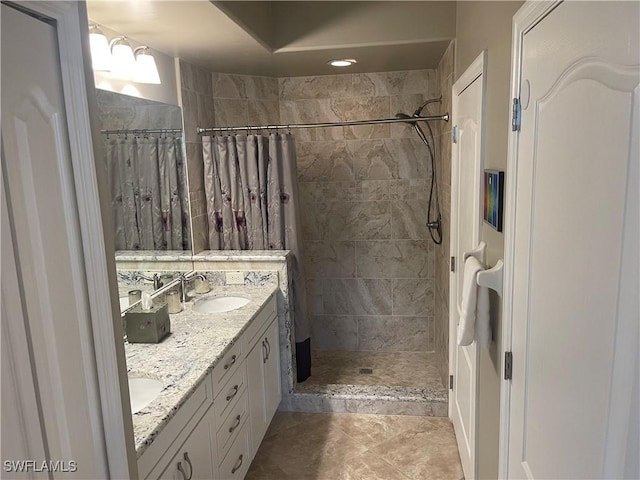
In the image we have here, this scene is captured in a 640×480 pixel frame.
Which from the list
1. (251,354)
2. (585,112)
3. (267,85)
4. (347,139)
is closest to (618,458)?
(585,112)

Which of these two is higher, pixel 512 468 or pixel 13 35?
pixel 13 35

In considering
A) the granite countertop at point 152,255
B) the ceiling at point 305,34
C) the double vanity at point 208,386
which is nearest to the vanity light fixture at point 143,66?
the ceiling at point 305,34

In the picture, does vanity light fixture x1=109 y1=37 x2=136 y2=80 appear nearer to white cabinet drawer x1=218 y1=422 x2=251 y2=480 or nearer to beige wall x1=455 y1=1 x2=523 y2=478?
beige wall x1=455 y1=1 x2=523 y2=478

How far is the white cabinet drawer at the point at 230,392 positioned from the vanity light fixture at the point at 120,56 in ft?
5.03

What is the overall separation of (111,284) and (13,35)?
51 centimetres

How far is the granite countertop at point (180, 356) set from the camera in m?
1.48

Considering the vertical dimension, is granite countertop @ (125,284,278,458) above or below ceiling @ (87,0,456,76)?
below

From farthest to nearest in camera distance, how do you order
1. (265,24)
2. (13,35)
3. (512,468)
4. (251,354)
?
(265,24) → (251,354) → (512,468) → (13,35)

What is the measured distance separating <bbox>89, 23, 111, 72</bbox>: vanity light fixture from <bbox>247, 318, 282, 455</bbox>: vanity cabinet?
5.05ft

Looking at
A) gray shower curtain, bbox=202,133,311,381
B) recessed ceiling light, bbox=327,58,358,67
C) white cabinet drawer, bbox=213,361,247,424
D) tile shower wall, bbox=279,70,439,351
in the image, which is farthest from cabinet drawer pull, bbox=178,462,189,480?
recessed ceiling light, bbox=327,58,358,67

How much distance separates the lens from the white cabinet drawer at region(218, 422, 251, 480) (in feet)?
6.76

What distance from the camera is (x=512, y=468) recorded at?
1479 millimetres

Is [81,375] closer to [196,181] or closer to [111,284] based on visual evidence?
A: [111,284]

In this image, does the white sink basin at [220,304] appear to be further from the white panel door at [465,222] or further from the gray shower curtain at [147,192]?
the white panel door at [465,222]
